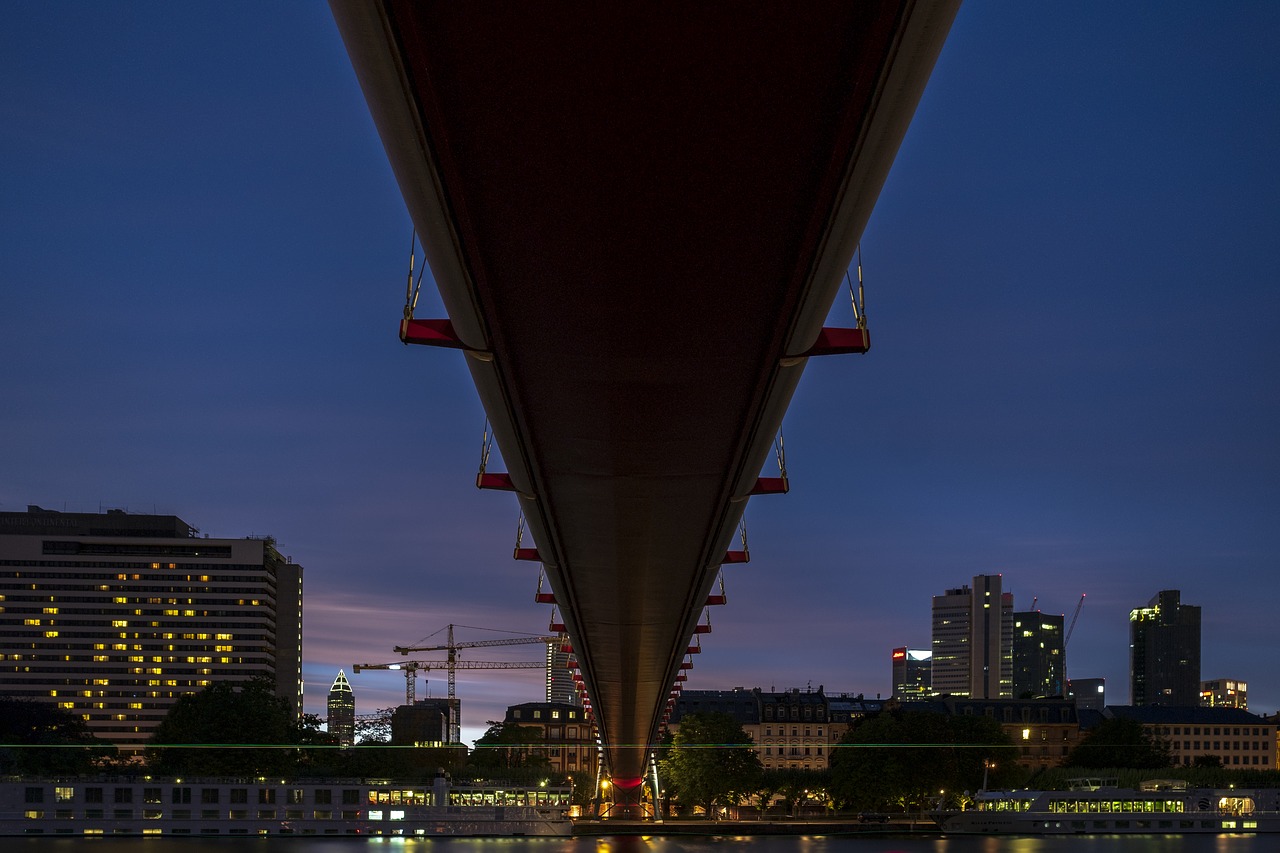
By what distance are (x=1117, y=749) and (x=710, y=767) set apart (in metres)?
57.7

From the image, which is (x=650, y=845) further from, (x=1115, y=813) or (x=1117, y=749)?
(x=1117, y=749)

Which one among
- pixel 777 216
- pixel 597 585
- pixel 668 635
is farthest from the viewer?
pixel 668 635

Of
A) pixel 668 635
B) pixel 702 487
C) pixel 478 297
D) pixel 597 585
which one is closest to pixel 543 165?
pixel 478 297

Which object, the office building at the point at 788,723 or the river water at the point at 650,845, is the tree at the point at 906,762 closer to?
the river water at the point at 650,845

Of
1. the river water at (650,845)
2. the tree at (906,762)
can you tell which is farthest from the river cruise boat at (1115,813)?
the river water at (650,845)

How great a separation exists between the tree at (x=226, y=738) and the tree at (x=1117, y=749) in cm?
9556

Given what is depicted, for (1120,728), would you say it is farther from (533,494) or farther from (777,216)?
(777,216)

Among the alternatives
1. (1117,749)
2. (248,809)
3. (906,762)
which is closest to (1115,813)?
(906,762)

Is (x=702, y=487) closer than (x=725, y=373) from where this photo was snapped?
No

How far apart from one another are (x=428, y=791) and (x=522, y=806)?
7.08 meters

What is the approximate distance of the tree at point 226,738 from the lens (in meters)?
115

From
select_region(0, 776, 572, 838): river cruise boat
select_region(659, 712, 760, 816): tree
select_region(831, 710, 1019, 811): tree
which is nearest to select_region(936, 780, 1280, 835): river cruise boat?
select_region(831, 710, 1019, 811): tree

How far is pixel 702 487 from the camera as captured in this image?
2850 centimetres

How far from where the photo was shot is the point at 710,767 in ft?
434
